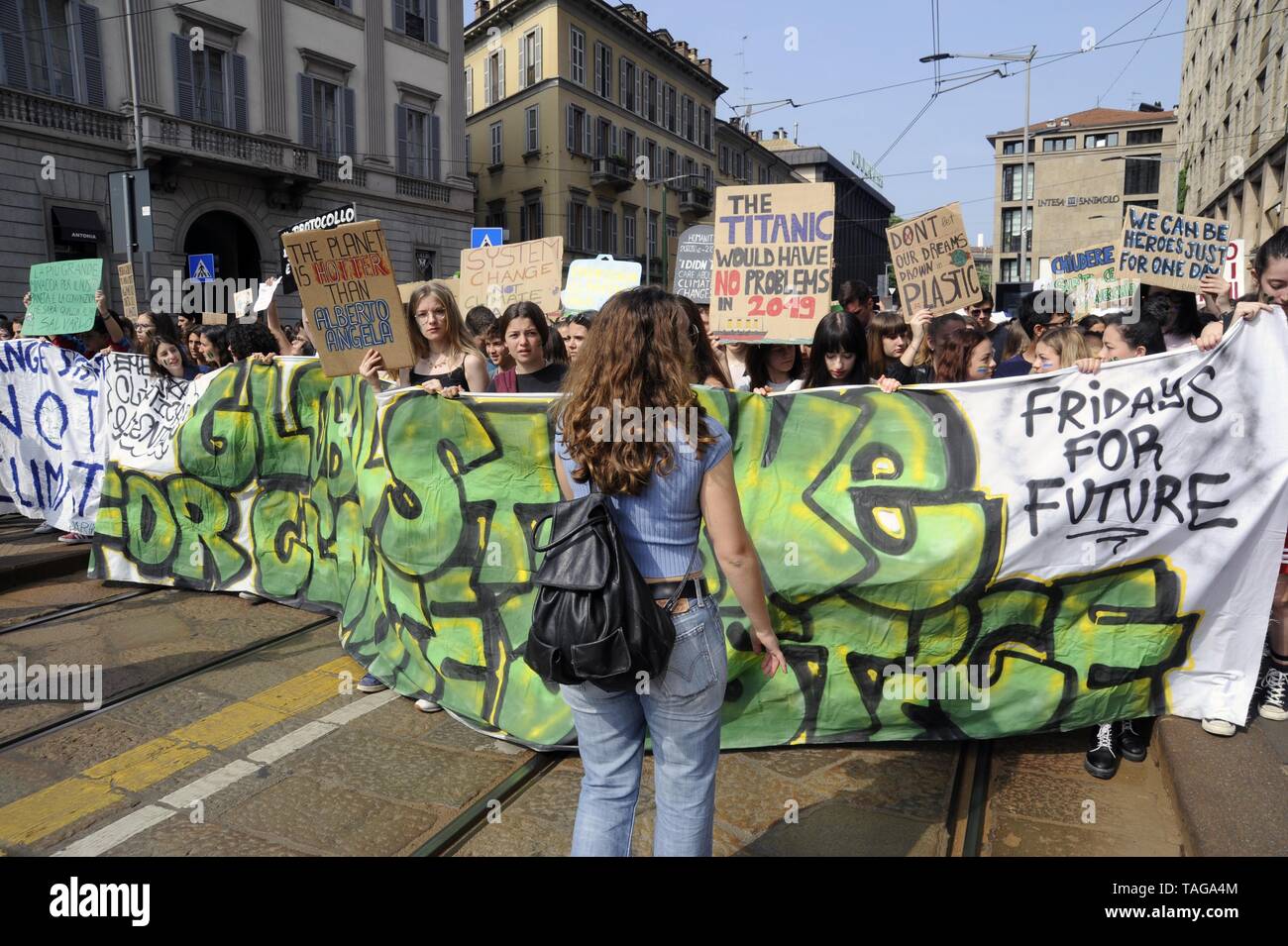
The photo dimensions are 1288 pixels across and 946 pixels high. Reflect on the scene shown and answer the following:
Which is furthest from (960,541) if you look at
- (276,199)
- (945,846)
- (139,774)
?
(276,199)

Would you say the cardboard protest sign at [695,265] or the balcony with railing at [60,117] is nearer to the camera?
the cardboard protest sign at [695,265]

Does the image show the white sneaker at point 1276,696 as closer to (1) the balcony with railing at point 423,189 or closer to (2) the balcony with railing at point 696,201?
(1) the balcony with railing at point 423,189

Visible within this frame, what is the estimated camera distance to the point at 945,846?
9.04 ft

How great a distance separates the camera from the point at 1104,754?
319cm

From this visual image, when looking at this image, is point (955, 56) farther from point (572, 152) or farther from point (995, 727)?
point (572, 152)

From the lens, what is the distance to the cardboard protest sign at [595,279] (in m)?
8.94

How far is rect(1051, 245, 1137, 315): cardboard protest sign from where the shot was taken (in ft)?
30.8

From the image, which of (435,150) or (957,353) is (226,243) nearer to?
(435,150)

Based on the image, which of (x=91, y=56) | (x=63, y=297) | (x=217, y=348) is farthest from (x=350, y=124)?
(x=217, y=348)

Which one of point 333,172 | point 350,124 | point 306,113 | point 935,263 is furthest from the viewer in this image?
point 350,124

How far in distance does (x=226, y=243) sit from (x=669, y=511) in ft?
77.7

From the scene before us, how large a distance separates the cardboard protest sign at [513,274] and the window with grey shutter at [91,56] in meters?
15.1

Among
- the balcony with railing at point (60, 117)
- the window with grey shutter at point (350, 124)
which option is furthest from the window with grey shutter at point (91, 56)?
the window with grey shutter at point (350, 124)

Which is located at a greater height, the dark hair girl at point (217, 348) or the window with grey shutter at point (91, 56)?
the window with grey shutter at point (91, 56)
